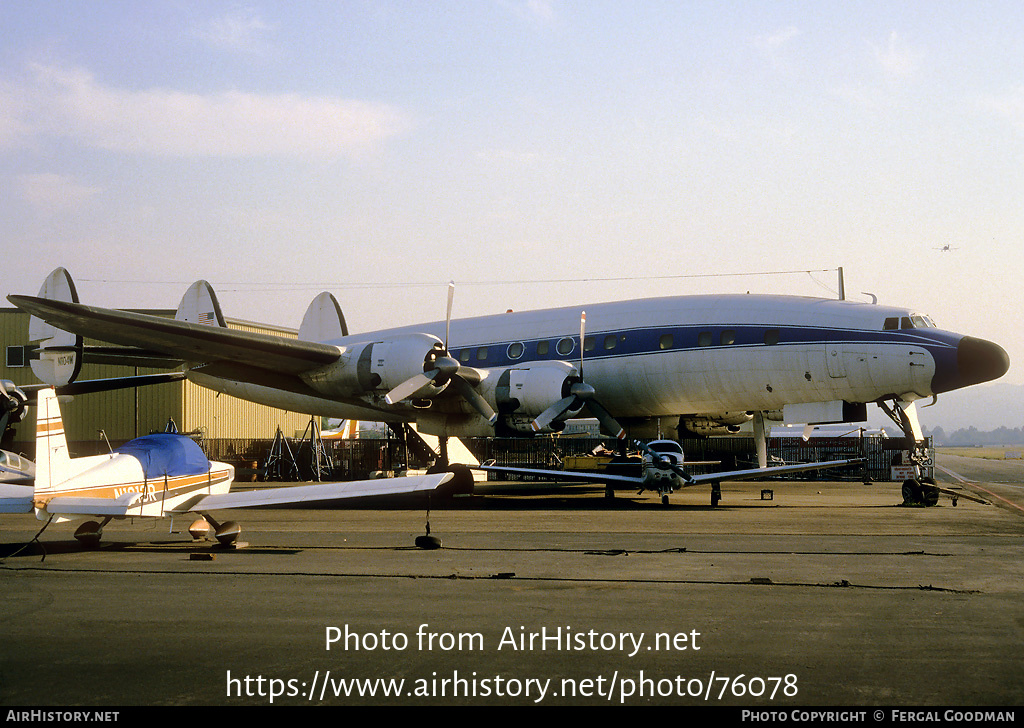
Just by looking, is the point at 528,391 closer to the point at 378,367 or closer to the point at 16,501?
the point at 378,367

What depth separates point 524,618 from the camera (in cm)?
870

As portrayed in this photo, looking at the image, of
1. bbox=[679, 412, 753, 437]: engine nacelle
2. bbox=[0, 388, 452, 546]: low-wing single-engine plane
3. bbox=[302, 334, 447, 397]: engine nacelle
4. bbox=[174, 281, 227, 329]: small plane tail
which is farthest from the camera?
bbox=[174, 281, 227, 329]: small plane tail

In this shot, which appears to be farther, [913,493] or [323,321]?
[323,321]

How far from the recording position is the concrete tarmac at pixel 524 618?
20.6 feet

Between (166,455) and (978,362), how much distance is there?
1845cm

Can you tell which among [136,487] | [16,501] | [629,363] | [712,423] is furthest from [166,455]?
[712,423]

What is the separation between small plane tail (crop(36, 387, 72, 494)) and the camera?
12500 mm

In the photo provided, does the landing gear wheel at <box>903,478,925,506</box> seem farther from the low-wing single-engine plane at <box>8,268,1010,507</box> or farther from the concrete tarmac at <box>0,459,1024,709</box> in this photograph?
the concrete tarmac at <box>0,459,1024,709</box>

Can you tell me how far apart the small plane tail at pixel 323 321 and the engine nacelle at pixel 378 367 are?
8716 mm

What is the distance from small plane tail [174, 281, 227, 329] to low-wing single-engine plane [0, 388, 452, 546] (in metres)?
16.4

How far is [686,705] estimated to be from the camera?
5.89 meters

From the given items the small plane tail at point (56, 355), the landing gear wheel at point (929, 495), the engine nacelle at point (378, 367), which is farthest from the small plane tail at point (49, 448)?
the landing gear wheel at point (929, 495)

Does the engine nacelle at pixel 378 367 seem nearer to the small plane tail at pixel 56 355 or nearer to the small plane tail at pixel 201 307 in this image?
the small plane tail at pixel 201 307

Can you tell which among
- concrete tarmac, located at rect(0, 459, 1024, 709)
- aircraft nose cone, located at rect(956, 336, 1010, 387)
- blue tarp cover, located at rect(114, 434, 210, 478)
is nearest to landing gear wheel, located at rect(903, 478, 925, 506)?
aircraft nose cone, located at rect(956, 336, 1010, 387)
